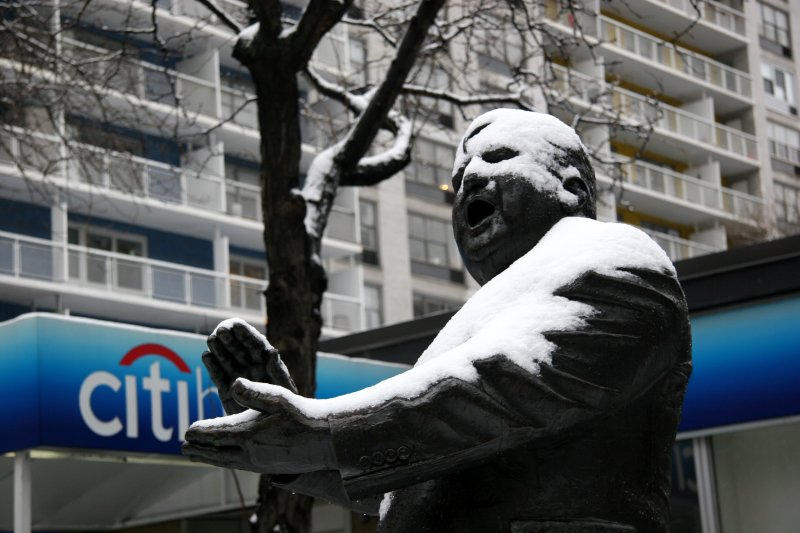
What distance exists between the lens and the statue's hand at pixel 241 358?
337cm

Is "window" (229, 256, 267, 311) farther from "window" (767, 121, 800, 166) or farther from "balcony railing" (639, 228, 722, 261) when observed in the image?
"window" (767, 121, 800, 166)

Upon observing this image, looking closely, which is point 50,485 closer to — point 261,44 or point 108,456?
point 108,456

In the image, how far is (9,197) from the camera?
36.2 meters

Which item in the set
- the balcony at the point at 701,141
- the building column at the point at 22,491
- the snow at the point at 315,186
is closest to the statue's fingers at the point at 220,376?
the snow at the point at 315,186

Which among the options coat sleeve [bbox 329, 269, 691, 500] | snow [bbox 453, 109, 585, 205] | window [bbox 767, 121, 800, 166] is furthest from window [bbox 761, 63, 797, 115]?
coat sleeve [bbox 329, 269, 691, 500]

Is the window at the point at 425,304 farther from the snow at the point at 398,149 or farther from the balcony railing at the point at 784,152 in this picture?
the snow at the point at 398,149

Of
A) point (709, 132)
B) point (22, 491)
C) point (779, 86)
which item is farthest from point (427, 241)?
point (22, 491)

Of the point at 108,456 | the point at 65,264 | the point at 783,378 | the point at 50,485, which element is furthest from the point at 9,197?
the point at 783,378

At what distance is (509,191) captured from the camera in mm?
3518

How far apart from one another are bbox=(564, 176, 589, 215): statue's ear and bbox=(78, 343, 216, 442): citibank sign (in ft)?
33.4

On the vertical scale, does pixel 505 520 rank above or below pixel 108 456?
below

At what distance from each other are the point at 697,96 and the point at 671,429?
54.3m

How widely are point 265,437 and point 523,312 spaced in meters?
0.60

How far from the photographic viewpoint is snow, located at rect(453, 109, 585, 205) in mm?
3529
